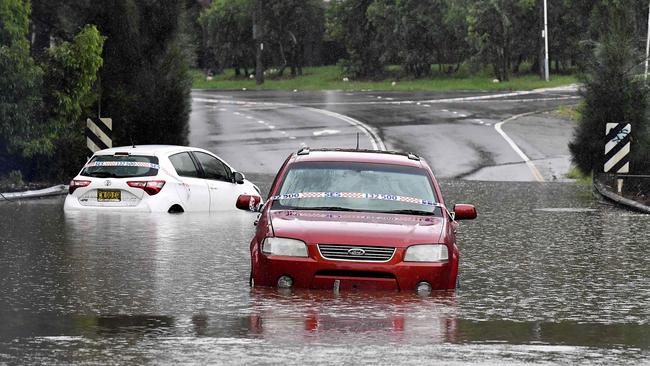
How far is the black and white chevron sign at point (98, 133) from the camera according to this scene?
31031mm

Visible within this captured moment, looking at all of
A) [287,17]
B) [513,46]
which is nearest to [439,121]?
[513,46]

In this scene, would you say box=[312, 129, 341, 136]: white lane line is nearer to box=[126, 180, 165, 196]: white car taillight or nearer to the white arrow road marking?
the white arrow road marking

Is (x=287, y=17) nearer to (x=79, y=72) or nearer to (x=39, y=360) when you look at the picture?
(x=79, y=72)

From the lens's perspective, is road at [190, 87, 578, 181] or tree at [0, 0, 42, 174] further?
road at [190, 87, 578, 181]

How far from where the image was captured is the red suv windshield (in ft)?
45.3

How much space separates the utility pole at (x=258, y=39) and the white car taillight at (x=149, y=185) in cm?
6591

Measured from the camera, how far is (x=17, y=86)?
2894cm

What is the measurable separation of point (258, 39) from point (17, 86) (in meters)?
61.0

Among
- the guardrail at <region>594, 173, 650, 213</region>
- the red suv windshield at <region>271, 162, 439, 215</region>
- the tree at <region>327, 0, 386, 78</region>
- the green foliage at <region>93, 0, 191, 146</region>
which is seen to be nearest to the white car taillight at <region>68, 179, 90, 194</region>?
the red suv windshield at <region>271, 162, 439, 215</region>

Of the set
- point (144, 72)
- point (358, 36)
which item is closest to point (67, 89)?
point (144, 72)

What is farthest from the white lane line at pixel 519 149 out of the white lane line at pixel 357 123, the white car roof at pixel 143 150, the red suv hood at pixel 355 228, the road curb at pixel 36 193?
the red suv hood at pixel 355 228

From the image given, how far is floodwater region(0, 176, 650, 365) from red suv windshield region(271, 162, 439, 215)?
101 centimetres

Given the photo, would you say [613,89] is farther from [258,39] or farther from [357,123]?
[258,39]

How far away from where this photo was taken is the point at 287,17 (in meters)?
98.7
